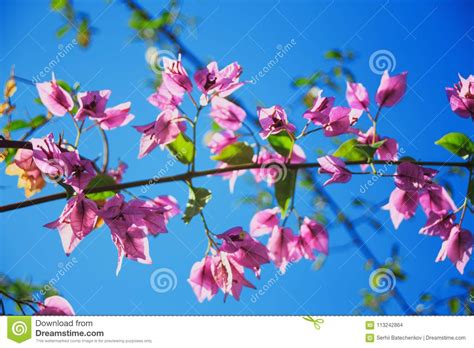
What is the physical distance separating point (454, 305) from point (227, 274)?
1.86ft

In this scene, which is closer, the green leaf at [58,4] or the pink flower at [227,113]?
the pink flower at [227,113]

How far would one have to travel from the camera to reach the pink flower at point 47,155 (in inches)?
23.3

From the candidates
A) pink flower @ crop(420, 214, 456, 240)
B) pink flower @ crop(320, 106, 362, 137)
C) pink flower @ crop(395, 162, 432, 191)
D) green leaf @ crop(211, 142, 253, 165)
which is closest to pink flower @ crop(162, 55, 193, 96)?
green leaf @ crop(211, 142, 253, 165)

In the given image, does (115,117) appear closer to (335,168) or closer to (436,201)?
(335,168)

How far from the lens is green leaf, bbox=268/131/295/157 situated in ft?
2.21

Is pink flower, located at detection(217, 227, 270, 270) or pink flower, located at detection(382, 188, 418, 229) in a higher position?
pink flower, located at detection(382, 188, 418, 229)

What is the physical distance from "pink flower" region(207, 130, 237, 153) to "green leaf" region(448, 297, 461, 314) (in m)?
0.59

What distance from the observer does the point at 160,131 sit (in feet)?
2.21

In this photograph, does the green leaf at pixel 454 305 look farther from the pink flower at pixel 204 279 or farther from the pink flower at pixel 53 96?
the pink flower at pixel 53 96

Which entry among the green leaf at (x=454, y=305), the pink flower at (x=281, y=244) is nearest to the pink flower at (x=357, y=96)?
the pink flower at (x=281, y=244)

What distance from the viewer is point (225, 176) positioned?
32.2 inches

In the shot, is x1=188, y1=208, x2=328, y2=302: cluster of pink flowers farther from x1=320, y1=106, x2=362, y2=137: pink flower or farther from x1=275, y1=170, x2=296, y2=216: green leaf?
x1=320, y1=106, x2=362, y2=137: pink flower

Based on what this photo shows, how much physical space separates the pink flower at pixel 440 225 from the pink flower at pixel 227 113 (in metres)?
0.34

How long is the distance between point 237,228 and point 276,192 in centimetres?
8
